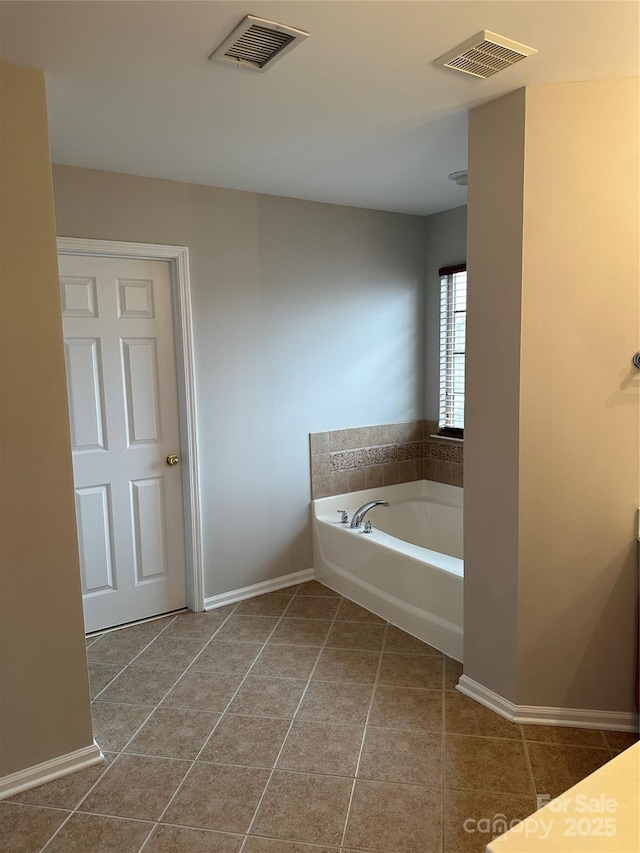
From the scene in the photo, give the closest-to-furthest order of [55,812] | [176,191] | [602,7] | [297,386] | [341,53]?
1. [602,7]
2. [341,53]
3. [55,812]
4. [176,191]
5. [297,386]

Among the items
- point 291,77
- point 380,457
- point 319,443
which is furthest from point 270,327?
point 291,77

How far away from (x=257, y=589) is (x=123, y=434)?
1.28 m

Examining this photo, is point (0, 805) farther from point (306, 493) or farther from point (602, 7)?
point (602, 7)

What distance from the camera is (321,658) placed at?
2996 mm

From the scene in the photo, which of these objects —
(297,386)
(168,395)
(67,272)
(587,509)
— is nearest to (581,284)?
(587,509)

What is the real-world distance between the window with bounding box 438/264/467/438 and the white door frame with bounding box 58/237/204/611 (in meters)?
1.82

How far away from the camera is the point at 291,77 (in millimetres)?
2010

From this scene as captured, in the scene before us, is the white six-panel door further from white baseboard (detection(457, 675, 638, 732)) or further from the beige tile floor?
white baseboard (detection(457, 675, 638, 732))

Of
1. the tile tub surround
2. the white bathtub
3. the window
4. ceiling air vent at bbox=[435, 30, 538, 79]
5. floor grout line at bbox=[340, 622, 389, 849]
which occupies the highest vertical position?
ceiling air vent at bbox=[435, 30, 538, 79]

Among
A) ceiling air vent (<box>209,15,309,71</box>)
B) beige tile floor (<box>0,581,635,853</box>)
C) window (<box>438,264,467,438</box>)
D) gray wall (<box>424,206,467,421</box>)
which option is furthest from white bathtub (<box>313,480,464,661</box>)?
ceiling air vent (<box>209,15,309,71</box>)

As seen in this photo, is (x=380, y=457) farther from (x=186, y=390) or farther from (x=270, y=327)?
(x=186, y=390)

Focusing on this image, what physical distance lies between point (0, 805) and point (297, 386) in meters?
2.52

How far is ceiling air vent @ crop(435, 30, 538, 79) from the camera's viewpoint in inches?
70.3

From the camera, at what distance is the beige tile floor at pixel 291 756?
6.31ft
